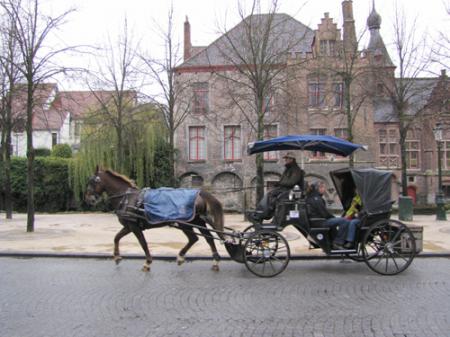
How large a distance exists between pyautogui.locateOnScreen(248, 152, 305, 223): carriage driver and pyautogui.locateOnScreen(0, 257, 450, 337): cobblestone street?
1147 mm

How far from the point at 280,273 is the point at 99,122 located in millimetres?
20070

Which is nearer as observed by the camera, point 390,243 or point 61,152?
point 390,243

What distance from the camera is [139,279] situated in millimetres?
7809

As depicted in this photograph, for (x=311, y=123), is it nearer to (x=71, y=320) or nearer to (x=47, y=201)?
(x=47, y=201)

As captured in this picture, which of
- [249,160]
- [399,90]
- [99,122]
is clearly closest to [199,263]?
[399,90]

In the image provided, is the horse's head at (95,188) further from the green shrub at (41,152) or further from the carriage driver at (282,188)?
the green shrub at (41,152)

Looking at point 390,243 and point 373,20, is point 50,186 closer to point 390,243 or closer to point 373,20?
point 373,20

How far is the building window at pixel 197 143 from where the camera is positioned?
31.4 meters

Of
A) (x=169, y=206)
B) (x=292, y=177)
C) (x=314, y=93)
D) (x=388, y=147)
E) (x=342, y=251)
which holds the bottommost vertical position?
(x=342, y=251)

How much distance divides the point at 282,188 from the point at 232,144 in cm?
2273

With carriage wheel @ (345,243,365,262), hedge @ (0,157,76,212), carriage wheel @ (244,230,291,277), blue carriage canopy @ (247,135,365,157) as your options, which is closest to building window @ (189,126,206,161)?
hedge @ (0,157,76,212)

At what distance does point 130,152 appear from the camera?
90.8 ft

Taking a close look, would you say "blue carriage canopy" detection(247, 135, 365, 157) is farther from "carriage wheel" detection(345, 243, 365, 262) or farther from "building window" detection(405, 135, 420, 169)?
"building window" detection(405, 135, 420, 169)

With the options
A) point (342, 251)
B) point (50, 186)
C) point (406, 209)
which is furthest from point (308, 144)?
point (50, 186)
